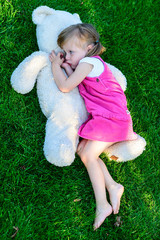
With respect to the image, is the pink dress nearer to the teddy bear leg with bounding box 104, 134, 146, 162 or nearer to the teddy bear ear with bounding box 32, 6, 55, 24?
the teddy bear leg with bounding box 104, 134, 146, 162

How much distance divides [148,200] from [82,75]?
1.47m

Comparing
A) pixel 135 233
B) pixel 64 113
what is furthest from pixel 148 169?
pixel 64 113

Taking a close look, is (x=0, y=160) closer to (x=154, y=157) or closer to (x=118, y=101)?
(x=118, y=101)

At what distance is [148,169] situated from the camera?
303cm

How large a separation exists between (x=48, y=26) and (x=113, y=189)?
1.72 metres

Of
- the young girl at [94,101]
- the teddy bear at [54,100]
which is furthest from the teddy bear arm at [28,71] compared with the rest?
the young girl at [94,101]

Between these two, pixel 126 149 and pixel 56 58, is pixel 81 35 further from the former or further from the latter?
pixel 126 149

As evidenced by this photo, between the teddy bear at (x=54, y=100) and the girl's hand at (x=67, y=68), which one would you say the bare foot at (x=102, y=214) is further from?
the girl's hand at (x=67, y=68)

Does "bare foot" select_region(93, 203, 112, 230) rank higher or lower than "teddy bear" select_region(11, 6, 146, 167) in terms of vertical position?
lower

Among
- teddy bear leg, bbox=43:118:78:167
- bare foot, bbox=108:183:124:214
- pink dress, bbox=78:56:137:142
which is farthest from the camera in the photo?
bare foot, bbox=108:183:124:214

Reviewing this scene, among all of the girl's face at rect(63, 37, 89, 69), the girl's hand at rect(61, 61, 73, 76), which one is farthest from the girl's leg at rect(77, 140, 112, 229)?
the girl's face at rect(63, 37, 89, 69)

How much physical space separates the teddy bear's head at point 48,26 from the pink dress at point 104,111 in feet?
1.64

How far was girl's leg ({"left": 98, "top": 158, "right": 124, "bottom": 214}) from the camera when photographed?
2.66 metres

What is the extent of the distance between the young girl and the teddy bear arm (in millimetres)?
109
